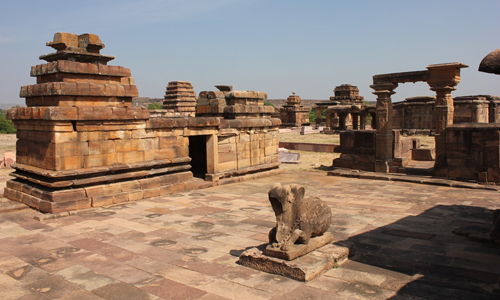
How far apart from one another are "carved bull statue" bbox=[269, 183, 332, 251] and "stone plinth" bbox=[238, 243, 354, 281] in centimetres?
19

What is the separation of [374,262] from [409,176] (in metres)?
7.49

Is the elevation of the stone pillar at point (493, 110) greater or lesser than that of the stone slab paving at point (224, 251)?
greater

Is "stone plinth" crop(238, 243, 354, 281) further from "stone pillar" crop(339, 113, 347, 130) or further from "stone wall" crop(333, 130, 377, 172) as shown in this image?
"stone pillar" crop(339, 113, 347, 130)

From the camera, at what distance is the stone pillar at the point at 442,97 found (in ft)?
38.6

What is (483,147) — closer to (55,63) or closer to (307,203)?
(307,203)

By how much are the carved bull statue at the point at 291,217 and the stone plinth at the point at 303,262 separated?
0.64 feet

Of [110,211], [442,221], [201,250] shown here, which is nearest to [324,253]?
[201,250]

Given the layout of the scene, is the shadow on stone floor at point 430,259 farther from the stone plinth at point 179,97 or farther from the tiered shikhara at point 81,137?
the stone plinth at point 179,97

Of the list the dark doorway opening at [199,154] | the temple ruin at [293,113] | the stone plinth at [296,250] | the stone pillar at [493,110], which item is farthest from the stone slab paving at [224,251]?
the temple ruin at [293,113]

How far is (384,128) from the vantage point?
12.9 metres

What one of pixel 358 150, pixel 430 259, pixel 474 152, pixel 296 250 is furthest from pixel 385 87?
pixel 296 250

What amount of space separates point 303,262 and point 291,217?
1.89 ft

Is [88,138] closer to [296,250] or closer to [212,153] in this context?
[212,153]

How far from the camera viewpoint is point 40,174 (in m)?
8.61
